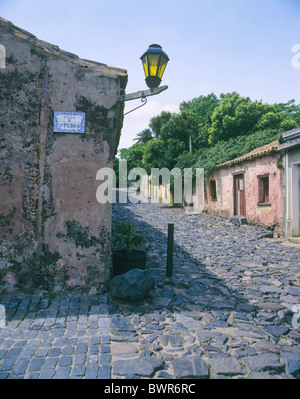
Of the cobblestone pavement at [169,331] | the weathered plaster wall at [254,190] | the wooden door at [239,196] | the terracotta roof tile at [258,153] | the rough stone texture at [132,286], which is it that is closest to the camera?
the cobblestone pavement at [169,331]

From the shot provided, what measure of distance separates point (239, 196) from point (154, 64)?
11251 mm

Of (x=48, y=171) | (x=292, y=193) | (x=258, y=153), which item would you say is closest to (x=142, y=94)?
(x=48, y=171)

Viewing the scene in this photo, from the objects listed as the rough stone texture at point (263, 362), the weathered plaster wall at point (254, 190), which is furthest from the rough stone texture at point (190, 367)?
the weathered plaster wall at point (254, 190)

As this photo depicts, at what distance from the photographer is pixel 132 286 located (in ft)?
14.0

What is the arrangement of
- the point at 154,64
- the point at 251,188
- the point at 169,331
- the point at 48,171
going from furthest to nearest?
the point at 251,188 < the point at 154,64 < the point at 48,171 < the point at 169,331

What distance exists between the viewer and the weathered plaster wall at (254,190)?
1095 centimetres

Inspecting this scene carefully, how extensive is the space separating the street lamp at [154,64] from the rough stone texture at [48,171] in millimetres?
678

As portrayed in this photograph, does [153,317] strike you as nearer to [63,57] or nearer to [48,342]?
[48,342]

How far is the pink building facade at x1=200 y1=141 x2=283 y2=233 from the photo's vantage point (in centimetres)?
1106

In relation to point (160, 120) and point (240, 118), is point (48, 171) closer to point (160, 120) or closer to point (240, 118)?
point (240, 118)
